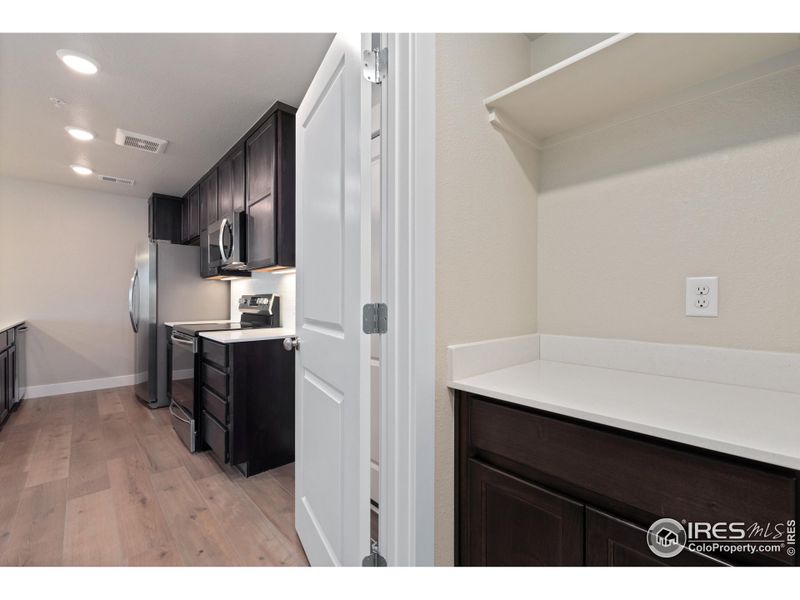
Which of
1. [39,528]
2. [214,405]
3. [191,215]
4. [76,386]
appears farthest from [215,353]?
[76,386]

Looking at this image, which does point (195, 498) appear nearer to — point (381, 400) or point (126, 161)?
point (381, 400)

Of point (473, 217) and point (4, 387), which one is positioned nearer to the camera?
point (473, 217)

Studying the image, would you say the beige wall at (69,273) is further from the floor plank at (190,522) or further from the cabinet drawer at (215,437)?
the floor plank at (190,522)

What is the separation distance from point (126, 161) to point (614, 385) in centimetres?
404

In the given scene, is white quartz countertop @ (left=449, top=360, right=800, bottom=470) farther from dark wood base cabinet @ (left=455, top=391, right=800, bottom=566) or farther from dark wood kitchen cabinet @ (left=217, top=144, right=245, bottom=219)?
dark wood kitchen cabinet @ (left=217, top=144, right=245, bottom=219)

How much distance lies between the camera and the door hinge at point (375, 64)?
3.33 ft

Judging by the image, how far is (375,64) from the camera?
1.02 meters

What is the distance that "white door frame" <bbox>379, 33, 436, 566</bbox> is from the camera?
98 centimetres

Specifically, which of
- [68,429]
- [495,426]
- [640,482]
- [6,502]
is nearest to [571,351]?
[495,426]

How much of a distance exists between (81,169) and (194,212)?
992 mm

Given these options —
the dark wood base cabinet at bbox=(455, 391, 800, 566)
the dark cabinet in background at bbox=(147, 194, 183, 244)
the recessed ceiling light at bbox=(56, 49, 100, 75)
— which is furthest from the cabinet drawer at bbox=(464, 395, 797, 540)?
the dark cabinet in background at bbox=(147, 194, 183, 244)

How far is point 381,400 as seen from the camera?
40.5 inches

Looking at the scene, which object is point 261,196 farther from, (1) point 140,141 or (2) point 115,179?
(2) point 115,179

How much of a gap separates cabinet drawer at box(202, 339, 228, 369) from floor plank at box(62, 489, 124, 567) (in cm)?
84
